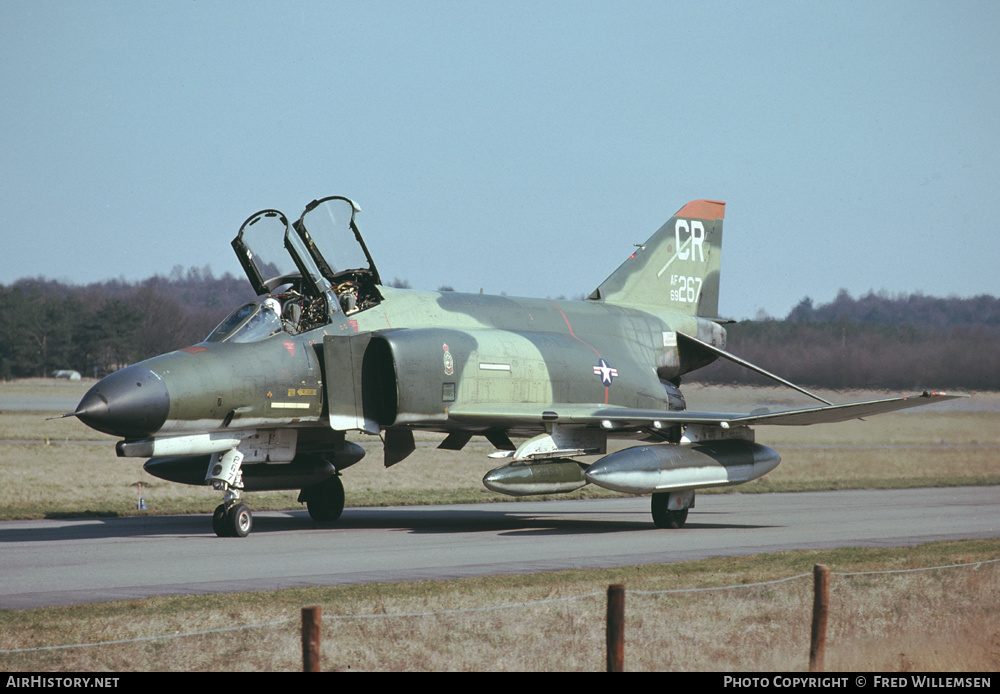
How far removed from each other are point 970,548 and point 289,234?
9.69 m

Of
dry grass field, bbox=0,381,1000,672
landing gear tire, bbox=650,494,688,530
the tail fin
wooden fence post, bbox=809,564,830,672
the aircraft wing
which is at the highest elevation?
the tail fin

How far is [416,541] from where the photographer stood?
524 inches

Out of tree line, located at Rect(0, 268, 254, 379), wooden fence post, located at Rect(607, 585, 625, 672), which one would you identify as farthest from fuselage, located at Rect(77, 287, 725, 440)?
tree line, located at Rect(0, 268, 254, 379)

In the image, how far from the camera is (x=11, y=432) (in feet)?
106

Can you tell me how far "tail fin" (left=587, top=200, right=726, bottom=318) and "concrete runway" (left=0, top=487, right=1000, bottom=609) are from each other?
3.85 m

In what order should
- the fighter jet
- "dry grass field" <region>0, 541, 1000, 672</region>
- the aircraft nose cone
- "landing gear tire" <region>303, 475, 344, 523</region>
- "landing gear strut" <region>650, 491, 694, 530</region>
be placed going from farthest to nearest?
1. "landing gear tire" <region>303, 475, 344, 523</region>
2. "landing gear strut" <region>650, 491, 694, 530</region>
3. the fighter jet
4. the aircraft nose cone
5. "dry grass field" <region>0, 541, 1000, 672</region>

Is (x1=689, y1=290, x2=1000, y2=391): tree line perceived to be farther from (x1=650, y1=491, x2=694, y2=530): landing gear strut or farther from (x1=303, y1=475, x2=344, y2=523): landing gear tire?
(x1=303, y1=475, x2=344, y2=523): landing gear tire

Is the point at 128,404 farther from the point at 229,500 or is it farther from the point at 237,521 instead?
the point at 237,521

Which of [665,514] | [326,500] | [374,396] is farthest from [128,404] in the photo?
[665,514]

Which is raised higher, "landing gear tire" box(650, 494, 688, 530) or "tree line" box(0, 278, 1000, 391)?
"tree line" box(0, 278, 1000, 391)

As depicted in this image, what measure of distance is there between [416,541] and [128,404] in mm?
3942

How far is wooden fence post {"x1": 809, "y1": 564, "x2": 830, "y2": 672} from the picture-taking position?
278 inches

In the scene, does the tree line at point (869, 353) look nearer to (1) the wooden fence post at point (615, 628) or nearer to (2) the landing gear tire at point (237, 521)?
(2) the landing gear tire at point (237, 521)
